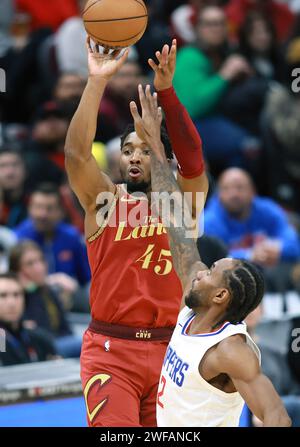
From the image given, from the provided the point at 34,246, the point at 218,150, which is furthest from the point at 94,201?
the point at 218,150

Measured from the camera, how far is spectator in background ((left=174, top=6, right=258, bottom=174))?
13016 mm

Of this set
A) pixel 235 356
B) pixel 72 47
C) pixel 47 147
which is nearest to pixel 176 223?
pixel 235 356

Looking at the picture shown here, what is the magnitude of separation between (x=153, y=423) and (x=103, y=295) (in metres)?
0.77

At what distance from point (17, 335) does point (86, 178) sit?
2.93 meters

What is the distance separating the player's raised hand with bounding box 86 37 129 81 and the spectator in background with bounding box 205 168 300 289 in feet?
14.6

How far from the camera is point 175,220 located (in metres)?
7.05

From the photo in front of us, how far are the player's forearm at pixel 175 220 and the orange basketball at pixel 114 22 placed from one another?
671 millimetres

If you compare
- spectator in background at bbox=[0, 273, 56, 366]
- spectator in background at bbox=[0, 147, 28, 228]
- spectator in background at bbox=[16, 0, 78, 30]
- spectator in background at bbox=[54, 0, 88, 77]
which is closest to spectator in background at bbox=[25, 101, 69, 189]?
spectator in background at bbox=[0, 147, 28, 228]

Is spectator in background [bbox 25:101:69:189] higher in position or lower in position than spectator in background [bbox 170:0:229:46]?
lower

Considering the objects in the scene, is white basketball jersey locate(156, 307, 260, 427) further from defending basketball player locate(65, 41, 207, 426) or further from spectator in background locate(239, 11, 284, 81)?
spectator in background locate(239, 11, 284, 81)

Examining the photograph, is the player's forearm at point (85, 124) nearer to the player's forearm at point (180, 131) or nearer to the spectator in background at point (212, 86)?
the player's forearm at point (180, 131)

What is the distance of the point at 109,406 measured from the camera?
6.86 m

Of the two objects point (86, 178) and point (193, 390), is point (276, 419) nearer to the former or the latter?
point (193, 390)

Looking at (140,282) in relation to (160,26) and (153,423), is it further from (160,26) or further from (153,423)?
(160,26)
